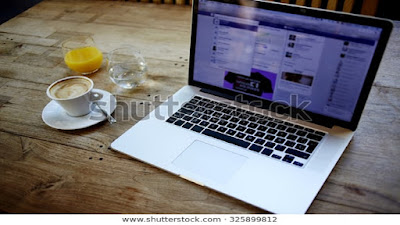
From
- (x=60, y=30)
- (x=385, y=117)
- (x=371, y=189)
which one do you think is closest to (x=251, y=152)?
(x=371, y=189)

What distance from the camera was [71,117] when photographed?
0.89 metres

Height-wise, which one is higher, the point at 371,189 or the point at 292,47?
the point at 292,47

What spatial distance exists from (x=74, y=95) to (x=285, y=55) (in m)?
0.53

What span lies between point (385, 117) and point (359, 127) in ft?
0.30

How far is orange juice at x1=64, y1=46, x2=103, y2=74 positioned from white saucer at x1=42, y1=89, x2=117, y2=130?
0.18 metres

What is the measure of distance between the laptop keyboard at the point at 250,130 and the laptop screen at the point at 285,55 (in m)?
0.06

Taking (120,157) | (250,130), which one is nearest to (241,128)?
(250,130)

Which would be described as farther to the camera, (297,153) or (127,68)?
(127,68)

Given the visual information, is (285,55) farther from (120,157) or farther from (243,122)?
(120,157)

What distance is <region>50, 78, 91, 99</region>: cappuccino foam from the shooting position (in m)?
0.88

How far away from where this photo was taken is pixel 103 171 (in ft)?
2.47

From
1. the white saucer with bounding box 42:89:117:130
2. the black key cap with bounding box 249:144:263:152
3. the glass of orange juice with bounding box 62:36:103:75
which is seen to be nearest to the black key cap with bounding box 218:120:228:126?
the black key cap with bounding box 249:144:263:152

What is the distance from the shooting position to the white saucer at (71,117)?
87 centimetres

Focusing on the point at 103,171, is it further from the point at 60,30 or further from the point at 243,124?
the point at 60,30
